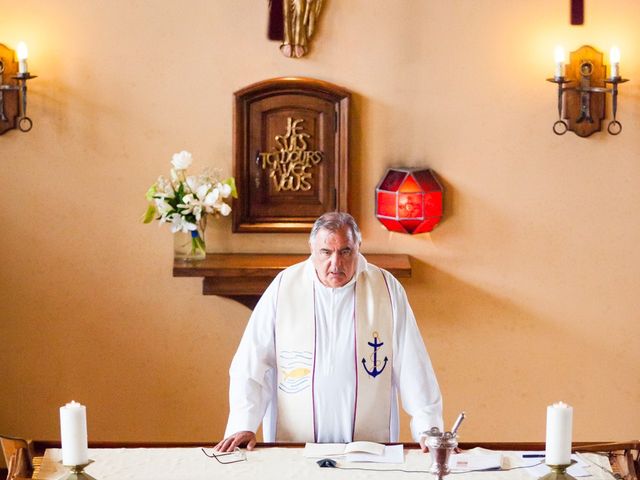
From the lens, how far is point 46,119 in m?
5.31

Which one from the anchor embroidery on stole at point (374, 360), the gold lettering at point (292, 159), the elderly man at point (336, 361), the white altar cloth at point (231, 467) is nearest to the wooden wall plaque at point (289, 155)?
the gold lettering at point (292, 159)

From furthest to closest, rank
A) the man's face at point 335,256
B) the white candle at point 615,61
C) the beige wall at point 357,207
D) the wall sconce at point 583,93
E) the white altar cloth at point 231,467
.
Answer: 1. the beige wall at point 357,207
2. the wall sconce at point 583,93
3. the white candle at point 615,61
4. the man's face at point 335,256
5. the white altar cloth at point 231,467

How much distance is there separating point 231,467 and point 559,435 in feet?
3.45

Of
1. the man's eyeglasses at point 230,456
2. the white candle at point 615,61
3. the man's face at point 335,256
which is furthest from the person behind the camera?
the white candle at point 615,61

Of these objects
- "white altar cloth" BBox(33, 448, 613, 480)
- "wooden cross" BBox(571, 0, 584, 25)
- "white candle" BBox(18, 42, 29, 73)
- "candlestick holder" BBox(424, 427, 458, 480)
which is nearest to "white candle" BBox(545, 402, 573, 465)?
"candlestick holder" BBox(424, 427, 458, 480)

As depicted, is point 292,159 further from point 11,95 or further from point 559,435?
point 559,435

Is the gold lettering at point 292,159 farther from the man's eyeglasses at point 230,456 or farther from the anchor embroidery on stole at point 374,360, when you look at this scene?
the man's eyeglasses at point 230,456

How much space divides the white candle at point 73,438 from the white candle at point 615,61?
3143 millimetres

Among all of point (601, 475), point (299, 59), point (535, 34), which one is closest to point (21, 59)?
point (299, 59)

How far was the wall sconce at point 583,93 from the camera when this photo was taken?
512cm

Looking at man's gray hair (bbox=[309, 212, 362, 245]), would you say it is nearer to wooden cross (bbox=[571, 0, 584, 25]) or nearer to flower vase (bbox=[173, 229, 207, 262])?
flower vase (bbox=[173, 229, 207, 262])

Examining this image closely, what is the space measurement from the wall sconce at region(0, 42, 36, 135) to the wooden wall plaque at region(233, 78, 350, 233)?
1.02 m

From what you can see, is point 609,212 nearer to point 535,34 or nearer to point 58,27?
point 535,34

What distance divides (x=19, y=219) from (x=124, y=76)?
2.89ft
